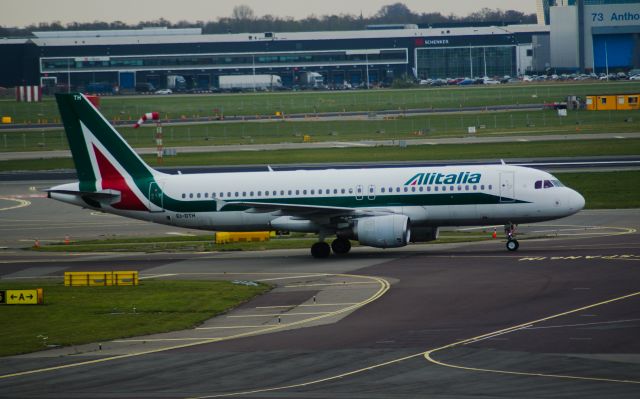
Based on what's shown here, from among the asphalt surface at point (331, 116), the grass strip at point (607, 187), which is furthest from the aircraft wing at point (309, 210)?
the asphalt surface at point (331, 116)

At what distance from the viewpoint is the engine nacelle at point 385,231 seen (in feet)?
175

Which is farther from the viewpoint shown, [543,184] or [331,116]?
[331,116]

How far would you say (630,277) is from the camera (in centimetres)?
4491

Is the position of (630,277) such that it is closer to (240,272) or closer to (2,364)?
(240,272)

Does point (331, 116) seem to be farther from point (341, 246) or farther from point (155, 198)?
point (341, 246)

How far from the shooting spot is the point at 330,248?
57938 millimetres

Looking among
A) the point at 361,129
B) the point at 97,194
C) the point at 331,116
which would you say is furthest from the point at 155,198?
the point at 331,116

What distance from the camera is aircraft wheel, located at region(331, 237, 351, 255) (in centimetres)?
5746

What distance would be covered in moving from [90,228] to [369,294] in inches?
1347

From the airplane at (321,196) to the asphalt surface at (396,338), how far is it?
1.89 metres

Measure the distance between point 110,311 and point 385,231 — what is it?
1593cm

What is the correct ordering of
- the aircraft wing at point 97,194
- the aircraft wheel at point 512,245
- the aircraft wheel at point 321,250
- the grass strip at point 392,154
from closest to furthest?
the aircraft wheel at point 512,245 → the aircraft wheel at point 321,250 → the aircraft wing at point 97,194 → the grass strip at point 392,154

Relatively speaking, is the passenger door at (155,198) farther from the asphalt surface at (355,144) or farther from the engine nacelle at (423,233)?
the asphalt surface at (355,144)

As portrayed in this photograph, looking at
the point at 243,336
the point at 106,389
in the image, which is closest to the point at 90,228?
the point at 243,336
